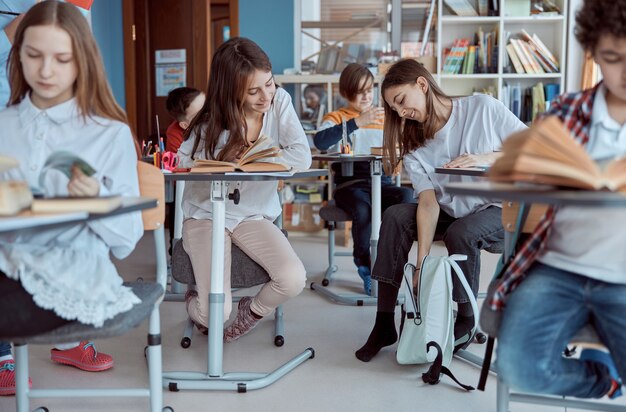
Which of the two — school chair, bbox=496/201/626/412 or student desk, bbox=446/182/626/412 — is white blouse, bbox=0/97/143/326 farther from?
school chair, bbox=496/201/626/412

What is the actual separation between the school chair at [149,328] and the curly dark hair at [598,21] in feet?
3.06

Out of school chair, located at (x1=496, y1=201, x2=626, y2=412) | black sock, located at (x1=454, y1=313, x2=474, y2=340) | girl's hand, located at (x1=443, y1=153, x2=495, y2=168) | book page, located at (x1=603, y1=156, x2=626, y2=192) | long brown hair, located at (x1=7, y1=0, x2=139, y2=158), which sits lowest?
black sock, located at (x1=454, y1=313, x2=474, y2=340)

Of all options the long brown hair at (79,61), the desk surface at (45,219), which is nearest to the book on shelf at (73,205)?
the desk surface at (45,219)

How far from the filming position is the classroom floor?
204 cm

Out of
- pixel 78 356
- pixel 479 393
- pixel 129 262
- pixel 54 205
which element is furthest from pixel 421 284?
pixel 129 262

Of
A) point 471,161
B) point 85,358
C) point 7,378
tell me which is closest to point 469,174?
point 471,161

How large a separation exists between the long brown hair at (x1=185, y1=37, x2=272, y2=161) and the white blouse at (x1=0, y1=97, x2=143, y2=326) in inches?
33.6

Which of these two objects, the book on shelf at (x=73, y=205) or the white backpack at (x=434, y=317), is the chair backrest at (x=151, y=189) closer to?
the book on shelf at (x=73, y=205)

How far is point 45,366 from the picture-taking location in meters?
2.39

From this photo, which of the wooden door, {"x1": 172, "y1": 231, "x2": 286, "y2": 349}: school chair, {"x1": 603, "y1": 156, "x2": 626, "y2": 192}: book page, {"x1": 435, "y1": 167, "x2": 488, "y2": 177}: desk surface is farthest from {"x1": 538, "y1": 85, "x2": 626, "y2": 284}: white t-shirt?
the wooden door

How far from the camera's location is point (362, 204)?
11.3 ft

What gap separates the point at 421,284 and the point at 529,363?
3.14 ft

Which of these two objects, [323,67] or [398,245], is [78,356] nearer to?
[398,245]

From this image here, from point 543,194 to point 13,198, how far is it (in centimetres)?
82
